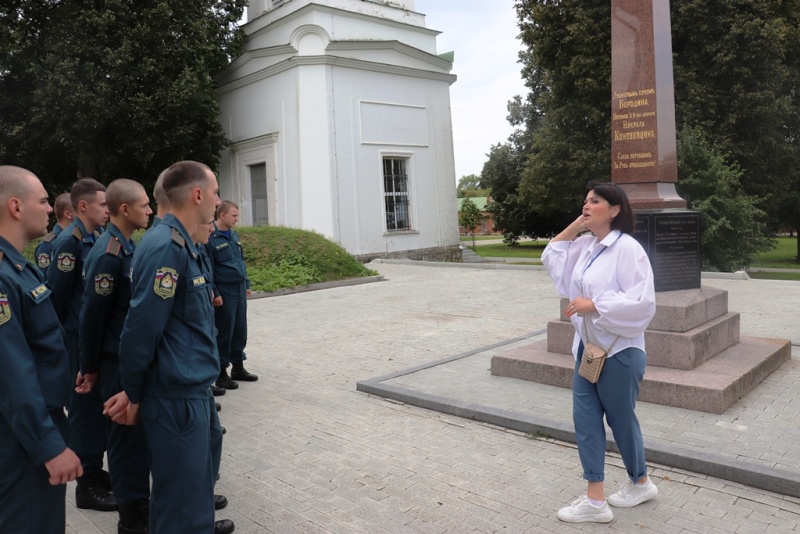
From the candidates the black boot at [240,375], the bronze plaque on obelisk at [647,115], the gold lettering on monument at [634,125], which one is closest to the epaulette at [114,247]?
the black boot at [240,375]

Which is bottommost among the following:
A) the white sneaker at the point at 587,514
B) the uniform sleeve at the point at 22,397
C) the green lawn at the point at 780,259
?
the green lawn at the point at 780,259

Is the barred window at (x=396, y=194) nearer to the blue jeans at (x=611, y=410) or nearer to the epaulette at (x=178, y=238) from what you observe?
the blue jeans at (x=611, y=410)

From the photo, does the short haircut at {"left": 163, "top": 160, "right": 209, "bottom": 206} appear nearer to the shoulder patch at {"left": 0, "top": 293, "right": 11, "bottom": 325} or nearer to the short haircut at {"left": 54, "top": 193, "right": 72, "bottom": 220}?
the shoulder patch at {"left": 0, "top": 293, "right": 11, "bottom": 325}

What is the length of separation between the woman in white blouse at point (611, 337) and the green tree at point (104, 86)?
63.0 feet

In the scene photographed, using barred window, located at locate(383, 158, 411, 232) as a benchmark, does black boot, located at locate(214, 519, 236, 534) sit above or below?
→ below

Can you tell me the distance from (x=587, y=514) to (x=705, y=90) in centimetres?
1906

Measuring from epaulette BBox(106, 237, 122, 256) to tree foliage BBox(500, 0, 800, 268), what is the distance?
15.8 m

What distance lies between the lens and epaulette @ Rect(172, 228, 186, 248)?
2795 millimetres

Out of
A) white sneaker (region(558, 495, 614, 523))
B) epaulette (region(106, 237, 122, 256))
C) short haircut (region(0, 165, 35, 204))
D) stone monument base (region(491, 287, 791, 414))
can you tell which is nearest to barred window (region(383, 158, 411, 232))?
stone monument base (region(491, 287, 791, 414))

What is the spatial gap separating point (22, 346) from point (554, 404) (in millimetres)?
4162

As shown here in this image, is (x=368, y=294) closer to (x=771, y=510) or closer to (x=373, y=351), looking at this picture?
(x=373, y=351)

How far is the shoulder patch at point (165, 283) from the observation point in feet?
8.81

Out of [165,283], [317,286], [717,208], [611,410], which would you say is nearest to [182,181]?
[165,283]

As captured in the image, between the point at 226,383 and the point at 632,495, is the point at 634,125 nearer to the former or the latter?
the point at 632,495
